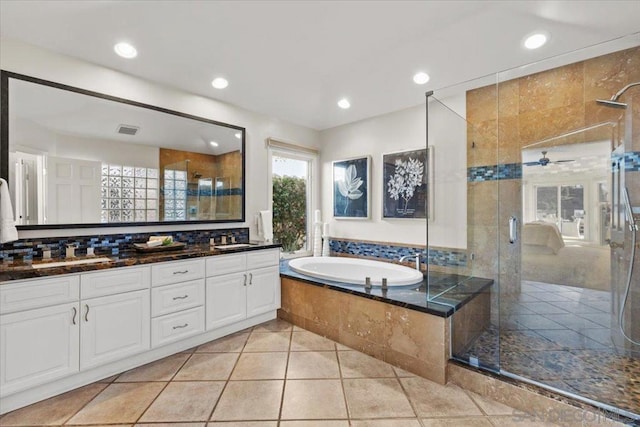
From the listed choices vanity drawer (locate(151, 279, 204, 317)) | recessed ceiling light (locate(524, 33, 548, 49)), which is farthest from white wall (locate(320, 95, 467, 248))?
vanity drawer (locate(151, 279, 204, 317))

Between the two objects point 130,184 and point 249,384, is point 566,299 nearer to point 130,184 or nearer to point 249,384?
point 249,384

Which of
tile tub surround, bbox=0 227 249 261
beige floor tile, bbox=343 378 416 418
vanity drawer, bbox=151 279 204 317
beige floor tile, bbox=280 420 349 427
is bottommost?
beige floor tile, bbox=280 420 349 427

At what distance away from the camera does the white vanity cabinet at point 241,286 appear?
266 cm

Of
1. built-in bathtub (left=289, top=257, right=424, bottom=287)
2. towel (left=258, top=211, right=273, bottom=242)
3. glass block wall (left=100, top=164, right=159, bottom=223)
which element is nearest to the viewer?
glass block wall (left=100, top=164, right=159, bottom=223)

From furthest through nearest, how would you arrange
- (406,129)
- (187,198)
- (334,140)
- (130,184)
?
(334,140) < (406,129) < (187,198) < (130,184)

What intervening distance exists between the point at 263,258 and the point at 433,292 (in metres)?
1.67

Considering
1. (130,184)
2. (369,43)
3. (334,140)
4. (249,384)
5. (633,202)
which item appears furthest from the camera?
(334,140)

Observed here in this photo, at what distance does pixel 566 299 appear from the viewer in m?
2.46

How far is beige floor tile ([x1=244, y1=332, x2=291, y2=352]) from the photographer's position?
2557 mm

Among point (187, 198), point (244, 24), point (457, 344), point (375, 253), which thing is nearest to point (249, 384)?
point (457, 344)

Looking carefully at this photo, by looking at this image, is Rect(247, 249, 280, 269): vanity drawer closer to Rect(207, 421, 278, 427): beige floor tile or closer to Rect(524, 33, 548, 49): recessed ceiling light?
Rect(207, 421, 278, 427): beige floor tile

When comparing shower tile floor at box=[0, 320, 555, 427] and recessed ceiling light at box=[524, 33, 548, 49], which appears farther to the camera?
recessed ceiling light at box=[524, 33, 548, 49]

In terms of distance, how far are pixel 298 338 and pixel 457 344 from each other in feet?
4.50

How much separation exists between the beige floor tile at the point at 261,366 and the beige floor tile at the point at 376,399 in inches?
20.4
